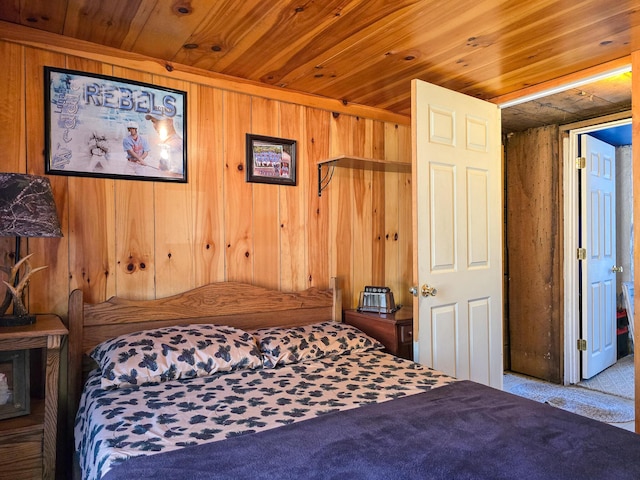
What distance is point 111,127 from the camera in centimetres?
230

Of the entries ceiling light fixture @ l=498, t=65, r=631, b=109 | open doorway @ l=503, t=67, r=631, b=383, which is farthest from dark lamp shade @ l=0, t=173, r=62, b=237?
open doorway @ l=503, t=67, r=631, b=383

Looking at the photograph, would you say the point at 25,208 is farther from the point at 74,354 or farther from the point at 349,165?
the point at 349,165

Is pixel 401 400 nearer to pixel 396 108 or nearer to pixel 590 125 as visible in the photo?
pixel 396 108

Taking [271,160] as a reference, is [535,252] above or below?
below

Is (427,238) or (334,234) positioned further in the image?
(334,234)

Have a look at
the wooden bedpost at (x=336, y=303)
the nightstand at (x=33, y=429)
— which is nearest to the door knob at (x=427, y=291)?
the wooden bedpost at (x=336, y=303)

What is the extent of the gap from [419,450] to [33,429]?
1.51 meters

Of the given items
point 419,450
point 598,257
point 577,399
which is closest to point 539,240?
point 598,257

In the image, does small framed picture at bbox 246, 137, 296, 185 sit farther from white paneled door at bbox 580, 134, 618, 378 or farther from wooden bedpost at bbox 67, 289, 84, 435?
white paneled door at bbox 580, 134, 618, 378

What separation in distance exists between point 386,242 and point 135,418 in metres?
2.22

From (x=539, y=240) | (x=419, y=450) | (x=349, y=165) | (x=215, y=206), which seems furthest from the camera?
(x=539, y=240)

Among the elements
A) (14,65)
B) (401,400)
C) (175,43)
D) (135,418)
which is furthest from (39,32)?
(401,400)

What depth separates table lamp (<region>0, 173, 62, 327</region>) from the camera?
5.74 ft

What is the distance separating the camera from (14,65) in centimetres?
208
